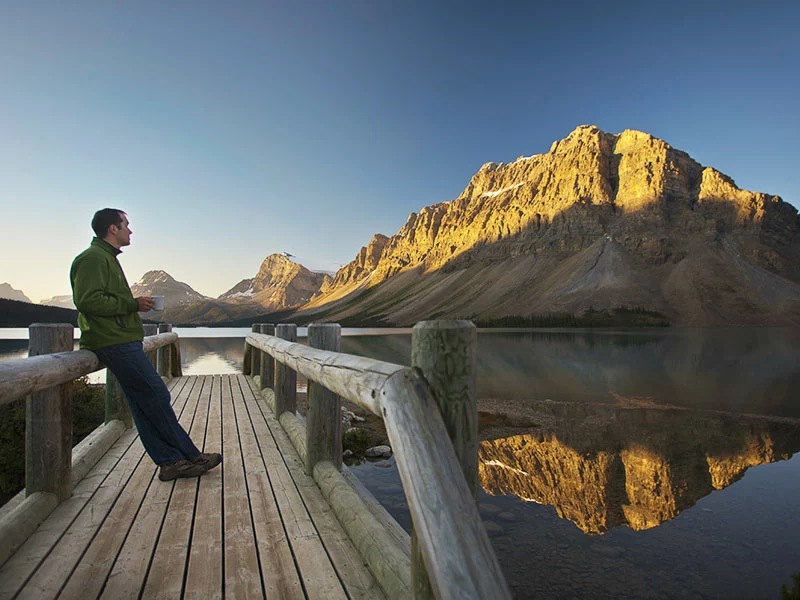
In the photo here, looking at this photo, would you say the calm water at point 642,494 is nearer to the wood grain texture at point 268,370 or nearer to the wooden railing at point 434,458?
the wood grain texture at point 268,370

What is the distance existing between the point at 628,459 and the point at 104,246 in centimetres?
952

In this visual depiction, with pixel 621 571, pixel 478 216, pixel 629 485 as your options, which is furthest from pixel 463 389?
pixel 478 216

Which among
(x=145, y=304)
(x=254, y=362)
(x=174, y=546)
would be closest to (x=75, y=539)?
(x=174, y=546)

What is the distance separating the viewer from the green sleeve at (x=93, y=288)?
3596 mm

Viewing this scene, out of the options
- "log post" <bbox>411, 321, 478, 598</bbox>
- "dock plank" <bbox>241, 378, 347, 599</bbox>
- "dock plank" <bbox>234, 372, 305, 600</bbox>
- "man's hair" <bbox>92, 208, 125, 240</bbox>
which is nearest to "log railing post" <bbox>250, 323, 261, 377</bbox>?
"dock plank" <bbox>234, 372, 305, 600</bbox>

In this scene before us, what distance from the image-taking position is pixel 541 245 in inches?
4860

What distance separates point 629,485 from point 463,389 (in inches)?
285

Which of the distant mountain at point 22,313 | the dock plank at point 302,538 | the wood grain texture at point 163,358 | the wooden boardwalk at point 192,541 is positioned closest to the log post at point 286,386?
the dock plank at point 302,538

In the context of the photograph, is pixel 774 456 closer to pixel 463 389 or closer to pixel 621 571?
pixel 621 571

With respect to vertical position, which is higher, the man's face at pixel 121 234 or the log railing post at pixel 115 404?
the man's face at pixel 121 234

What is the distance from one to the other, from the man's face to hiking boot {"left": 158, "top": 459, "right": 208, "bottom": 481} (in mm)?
2096

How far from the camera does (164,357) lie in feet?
37.1

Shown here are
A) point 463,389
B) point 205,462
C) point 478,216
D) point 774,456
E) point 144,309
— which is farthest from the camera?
point 478,216

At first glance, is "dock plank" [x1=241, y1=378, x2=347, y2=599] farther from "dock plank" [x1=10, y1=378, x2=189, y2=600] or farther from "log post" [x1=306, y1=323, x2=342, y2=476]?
"dock plank" [x1=10, y1=378, x2=189, y2=600]
